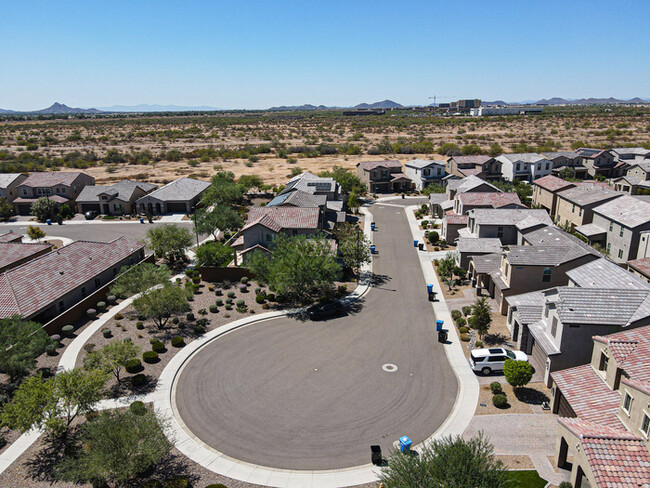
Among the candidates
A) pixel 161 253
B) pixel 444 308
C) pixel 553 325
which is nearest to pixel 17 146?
pixel 161 253

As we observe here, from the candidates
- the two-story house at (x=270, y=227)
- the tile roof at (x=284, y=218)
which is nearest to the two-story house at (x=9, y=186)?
the two-story house at (x=270, y=227)

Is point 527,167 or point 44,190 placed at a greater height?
point 527,167

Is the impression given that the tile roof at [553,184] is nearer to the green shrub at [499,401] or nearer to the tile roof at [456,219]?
the tile roof at [456,219]

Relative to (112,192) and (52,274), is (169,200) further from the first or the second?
(52,274)

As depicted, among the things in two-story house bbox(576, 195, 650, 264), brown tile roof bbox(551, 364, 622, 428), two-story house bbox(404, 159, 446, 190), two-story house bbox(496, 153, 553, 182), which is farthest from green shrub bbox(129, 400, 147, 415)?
two-story house bbox(496, 153, 553, 182)

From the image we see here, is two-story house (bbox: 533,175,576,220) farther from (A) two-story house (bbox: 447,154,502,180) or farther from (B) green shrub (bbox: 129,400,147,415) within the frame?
(B) green shrub (bbox: 129,400,147,415)

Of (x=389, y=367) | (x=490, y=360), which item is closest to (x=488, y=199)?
(x=490, y=360)

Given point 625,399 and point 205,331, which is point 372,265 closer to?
point 205,331
